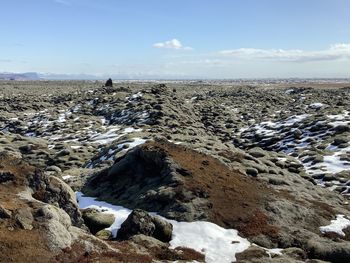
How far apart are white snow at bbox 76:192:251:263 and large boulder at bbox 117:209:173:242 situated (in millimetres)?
786

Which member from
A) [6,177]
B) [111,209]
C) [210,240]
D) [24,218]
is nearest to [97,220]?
[111,209]

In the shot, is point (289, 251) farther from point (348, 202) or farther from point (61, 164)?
point (61, 164)

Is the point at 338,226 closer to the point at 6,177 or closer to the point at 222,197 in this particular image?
the point at 222,197

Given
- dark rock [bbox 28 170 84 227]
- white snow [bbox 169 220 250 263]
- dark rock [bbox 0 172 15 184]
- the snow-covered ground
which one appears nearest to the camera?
white snow [bbox 169 220 250 263]

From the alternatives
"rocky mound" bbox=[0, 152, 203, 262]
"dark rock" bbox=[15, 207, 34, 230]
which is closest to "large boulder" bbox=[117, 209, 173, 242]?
"rocky mound" bbox=[0, 152, 203, 262]

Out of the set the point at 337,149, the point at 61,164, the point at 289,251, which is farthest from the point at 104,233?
the point at 337,149

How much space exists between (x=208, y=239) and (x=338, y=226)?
12.2 m

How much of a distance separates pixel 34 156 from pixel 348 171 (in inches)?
1872

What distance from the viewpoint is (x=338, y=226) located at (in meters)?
34.4

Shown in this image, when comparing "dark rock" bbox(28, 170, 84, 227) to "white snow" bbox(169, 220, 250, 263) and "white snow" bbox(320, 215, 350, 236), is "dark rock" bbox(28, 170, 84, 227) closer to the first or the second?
"white snow" bbox(169, 220, 250, 263)

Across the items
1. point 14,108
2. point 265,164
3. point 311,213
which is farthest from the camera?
point 14,108

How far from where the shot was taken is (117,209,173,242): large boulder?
28.5 metres

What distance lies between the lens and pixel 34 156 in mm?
68125

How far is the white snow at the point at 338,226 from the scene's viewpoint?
33469 millimetres
